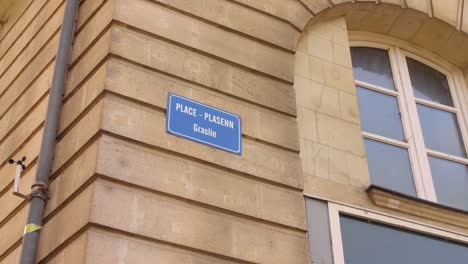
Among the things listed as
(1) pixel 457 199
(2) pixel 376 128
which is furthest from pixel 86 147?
(1) pixel 457 199

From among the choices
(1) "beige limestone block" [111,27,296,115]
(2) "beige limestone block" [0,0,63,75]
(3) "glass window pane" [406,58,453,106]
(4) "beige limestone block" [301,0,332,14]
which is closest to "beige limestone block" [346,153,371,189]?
(1) "beige limestone block" [111,27,296,115]

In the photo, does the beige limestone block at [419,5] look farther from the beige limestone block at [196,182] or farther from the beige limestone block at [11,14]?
the beige limestone block at [11,14]

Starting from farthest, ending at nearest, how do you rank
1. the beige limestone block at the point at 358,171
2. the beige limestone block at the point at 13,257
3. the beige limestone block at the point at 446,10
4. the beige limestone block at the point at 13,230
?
the beige limestone block at the point at 446,10
the beige limestone block at the point at 358,171
the beige limestone block at the point at 13,230
the beige limestone block at the point at 13,257

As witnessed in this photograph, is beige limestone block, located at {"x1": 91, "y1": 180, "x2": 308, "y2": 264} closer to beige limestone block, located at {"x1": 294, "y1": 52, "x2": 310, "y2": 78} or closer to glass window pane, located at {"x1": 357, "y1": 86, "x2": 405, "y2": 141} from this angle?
beige limestone block, located at {"x1": 294, "y1": 52, "x2": 310, "y2": 78}

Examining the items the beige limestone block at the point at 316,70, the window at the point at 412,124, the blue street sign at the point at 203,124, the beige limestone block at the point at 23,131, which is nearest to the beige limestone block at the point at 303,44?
the beige limestone block at the point at 316,70

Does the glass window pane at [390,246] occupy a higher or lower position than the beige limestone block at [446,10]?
lower

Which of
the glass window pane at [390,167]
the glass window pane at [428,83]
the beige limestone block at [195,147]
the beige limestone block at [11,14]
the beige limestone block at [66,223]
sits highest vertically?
the beige limestone block at [11,14]

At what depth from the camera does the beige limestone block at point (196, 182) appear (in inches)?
212

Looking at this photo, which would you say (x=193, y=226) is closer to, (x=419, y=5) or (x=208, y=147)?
(x=208, y=147)

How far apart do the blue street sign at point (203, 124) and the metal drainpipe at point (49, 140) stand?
1002 mm

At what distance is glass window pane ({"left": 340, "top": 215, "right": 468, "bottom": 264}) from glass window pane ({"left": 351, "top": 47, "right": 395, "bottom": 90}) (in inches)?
87.0

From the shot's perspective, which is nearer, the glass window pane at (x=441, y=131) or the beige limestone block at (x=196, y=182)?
the beige limestone block at (x=196, y=182)

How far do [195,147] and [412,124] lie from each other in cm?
311

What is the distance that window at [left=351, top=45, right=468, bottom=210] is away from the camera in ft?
24.5
